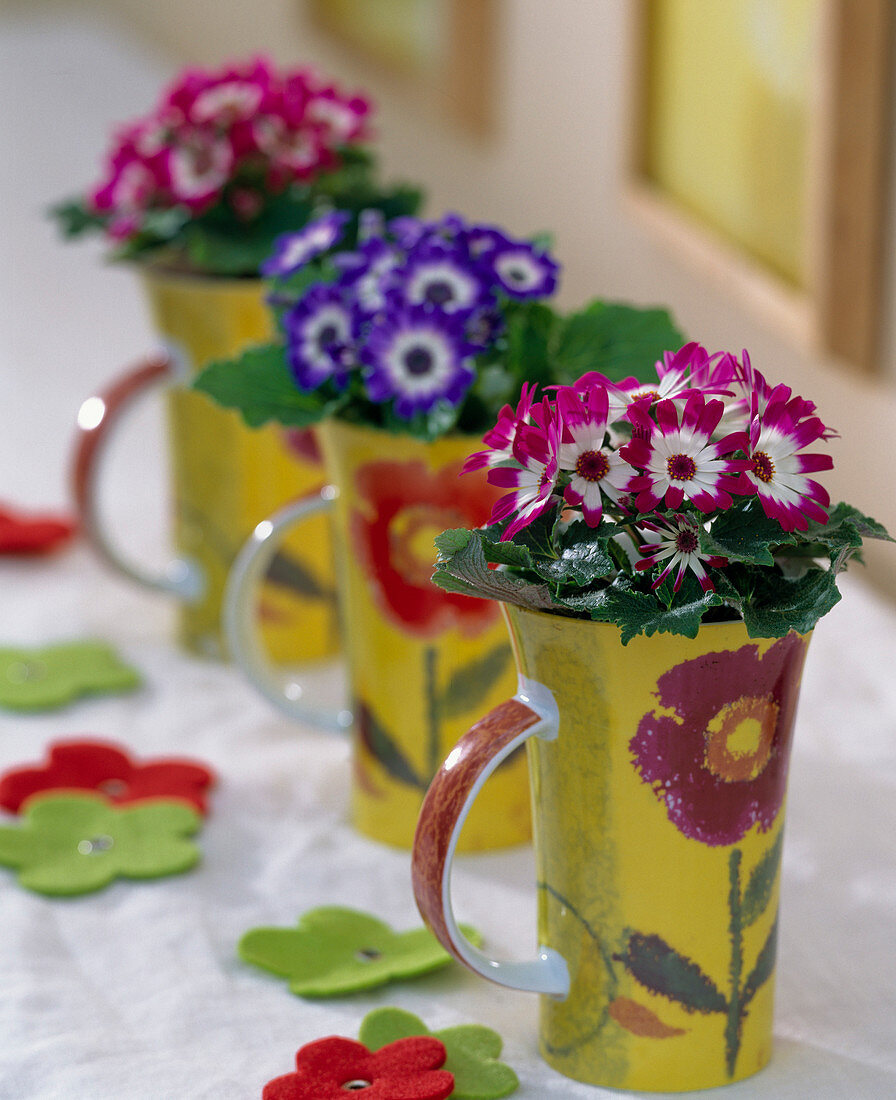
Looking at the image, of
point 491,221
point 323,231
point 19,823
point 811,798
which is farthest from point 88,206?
point 491,221

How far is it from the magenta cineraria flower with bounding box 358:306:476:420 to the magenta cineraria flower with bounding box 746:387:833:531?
0.50 ft

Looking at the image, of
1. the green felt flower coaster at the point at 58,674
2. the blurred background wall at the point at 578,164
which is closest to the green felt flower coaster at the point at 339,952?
the green felt flower coaster at the point at 58,674

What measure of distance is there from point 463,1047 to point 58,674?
1.15 feet

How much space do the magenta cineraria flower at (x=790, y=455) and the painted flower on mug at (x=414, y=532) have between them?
17 cm

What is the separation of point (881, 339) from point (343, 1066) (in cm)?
51

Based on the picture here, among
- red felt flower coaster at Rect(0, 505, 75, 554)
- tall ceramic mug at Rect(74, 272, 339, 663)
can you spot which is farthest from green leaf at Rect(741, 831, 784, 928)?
red felt flower coaster at Rect(0, 505, 75, 554)

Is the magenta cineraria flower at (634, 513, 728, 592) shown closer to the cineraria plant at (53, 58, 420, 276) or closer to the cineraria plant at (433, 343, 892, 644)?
the cineraria plant at (433, 343, 892, 644)

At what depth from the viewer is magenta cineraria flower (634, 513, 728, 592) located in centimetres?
35

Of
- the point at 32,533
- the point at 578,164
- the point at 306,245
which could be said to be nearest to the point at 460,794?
the point at 306,245

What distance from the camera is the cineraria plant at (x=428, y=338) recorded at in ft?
1.62

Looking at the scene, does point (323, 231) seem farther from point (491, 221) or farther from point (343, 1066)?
point (491, 221)

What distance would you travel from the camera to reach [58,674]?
2.31 feet

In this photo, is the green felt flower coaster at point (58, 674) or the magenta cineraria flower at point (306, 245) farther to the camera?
the green felt flower coaster at point (58, 674)

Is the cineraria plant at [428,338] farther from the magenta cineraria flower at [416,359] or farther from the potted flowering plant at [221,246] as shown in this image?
the potted flowering plant at [221,246]
